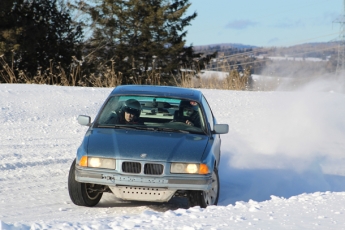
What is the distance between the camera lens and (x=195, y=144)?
25.5ft

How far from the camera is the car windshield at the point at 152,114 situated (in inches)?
331

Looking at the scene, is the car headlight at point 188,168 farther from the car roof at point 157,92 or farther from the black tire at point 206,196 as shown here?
the car roof at point 157,92

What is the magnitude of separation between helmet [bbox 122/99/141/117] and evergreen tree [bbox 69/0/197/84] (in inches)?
1802

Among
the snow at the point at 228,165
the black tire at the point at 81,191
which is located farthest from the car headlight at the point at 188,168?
the black tire at the point at 81,191

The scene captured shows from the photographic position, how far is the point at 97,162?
7.31 m

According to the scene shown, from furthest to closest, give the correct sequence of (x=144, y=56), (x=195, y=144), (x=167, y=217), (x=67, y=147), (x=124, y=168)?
(x=144, y=56)
(x=67, y=147)
(x=195, y=144)
(x=124, y=168)
(x=167, y=217)

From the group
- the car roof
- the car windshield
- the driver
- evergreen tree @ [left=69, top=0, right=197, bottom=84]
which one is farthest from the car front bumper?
evergreen tree @ [left=69, top=0, right=197, bottom=84]

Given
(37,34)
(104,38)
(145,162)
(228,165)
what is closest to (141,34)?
(104,38)

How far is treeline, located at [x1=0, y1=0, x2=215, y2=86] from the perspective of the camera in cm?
4194

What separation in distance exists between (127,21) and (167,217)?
5424 centimetres

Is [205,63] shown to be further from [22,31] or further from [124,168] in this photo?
[124,168]

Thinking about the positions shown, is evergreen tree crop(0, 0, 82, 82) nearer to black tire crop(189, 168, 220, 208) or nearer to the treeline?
the treeline

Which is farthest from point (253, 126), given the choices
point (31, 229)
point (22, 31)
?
point (22, 31)

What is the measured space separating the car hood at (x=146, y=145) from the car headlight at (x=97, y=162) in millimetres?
51
